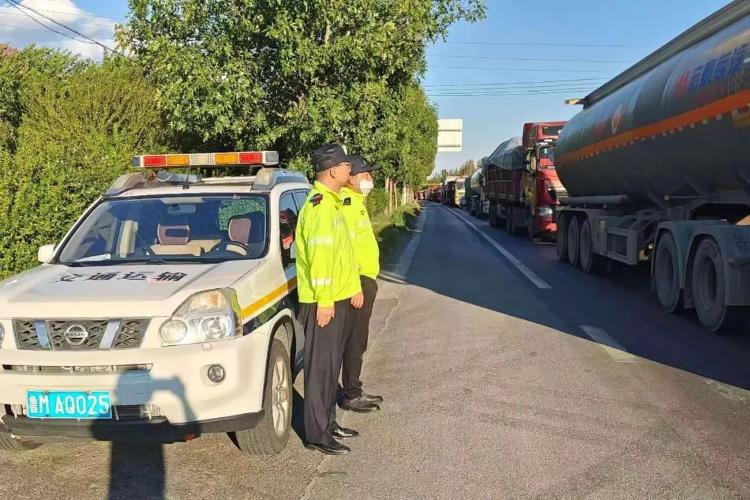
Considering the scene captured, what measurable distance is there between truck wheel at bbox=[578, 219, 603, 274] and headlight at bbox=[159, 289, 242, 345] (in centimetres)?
1046

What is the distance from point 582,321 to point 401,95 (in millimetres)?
7116

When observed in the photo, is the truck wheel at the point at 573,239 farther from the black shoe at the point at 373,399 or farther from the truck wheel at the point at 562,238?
the black shoe at the point at 373,399

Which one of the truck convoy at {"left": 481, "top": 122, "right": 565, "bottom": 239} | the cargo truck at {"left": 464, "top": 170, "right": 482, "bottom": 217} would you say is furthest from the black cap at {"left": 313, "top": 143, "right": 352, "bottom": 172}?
the cargo truck at {"left": 464, "top": 170, "right": 482, "bottom": 217}

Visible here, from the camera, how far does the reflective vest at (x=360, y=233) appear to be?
16.5ft

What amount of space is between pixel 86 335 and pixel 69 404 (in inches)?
14.7

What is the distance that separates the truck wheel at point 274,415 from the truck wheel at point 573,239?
10.8 m

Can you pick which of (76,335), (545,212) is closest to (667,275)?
(76,335)

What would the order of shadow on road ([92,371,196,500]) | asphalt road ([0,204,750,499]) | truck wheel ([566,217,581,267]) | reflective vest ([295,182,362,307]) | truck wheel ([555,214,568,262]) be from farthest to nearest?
truck wheel ([555,214,568,262]) → truck wheel ([566,217,581,267]) → reflective vest ([295,182,362,307]) → asphalt road ([0,204,750,499]) → shadow on road ([92,371,196,500])

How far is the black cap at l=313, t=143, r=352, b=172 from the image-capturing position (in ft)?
13.6

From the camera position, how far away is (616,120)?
10805mm

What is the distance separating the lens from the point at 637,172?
1014 cm

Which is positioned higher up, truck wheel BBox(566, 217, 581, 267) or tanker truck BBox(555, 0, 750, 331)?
tanker truck BBox(555, 0, 750, 331)

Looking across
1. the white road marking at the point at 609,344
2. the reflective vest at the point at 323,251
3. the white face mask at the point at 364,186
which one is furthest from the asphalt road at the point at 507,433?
the white face mask at the point at 364,186

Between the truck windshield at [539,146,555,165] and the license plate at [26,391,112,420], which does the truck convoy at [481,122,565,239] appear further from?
the license plate at [26,391,112,420]
